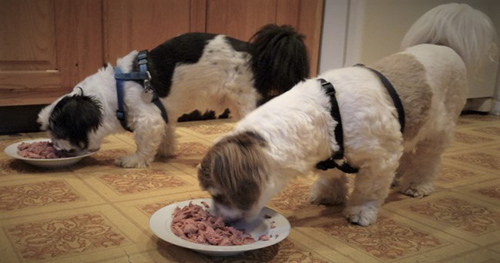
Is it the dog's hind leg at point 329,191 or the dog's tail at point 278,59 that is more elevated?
the dog's tail at point 278,59

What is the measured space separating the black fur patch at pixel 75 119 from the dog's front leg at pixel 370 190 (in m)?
1.22

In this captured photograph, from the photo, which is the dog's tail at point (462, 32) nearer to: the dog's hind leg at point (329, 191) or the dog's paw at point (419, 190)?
the dog's paw at point (419, 190)

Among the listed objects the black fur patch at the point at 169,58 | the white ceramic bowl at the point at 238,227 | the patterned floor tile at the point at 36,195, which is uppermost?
the black fur patch at the point at 169,58

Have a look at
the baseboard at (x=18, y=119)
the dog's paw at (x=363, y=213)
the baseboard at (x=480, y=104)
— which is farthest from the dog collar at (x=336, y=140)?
the baseboard at (x=480, y=104)

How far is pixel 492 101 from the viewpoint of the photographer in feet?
14.6

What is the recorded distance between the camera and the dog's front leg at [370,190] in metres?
1.70

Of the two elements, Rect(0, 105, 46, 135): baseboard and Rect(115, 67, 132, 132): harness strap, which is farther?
Rect(0, 105, 46, 135): baseboard

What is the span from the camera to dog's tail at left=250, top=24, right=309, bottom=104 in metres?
2.37

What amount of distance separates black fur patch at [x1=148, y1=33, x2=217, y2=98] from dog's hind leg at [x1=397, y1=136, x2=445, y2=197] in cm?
114

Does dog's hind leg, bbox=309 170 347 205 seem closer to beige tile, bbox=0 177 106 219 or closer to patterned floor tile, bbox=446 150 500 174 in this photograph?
beige tile, bbox=0 177 106 219

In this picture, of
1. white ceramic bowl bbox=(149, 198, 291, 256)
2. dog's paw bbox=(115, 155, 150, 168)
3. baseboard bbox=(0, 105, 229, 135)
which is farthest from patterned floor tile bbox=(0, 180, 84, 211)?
baseboard bbox=(0, 105, 229, 135)

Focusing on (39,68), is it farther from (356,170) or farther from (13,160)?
(356,170)

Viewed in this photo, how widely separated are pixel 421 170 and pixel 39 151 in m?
1.77

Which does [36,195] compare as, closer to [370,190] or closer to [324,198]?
[324,198]
